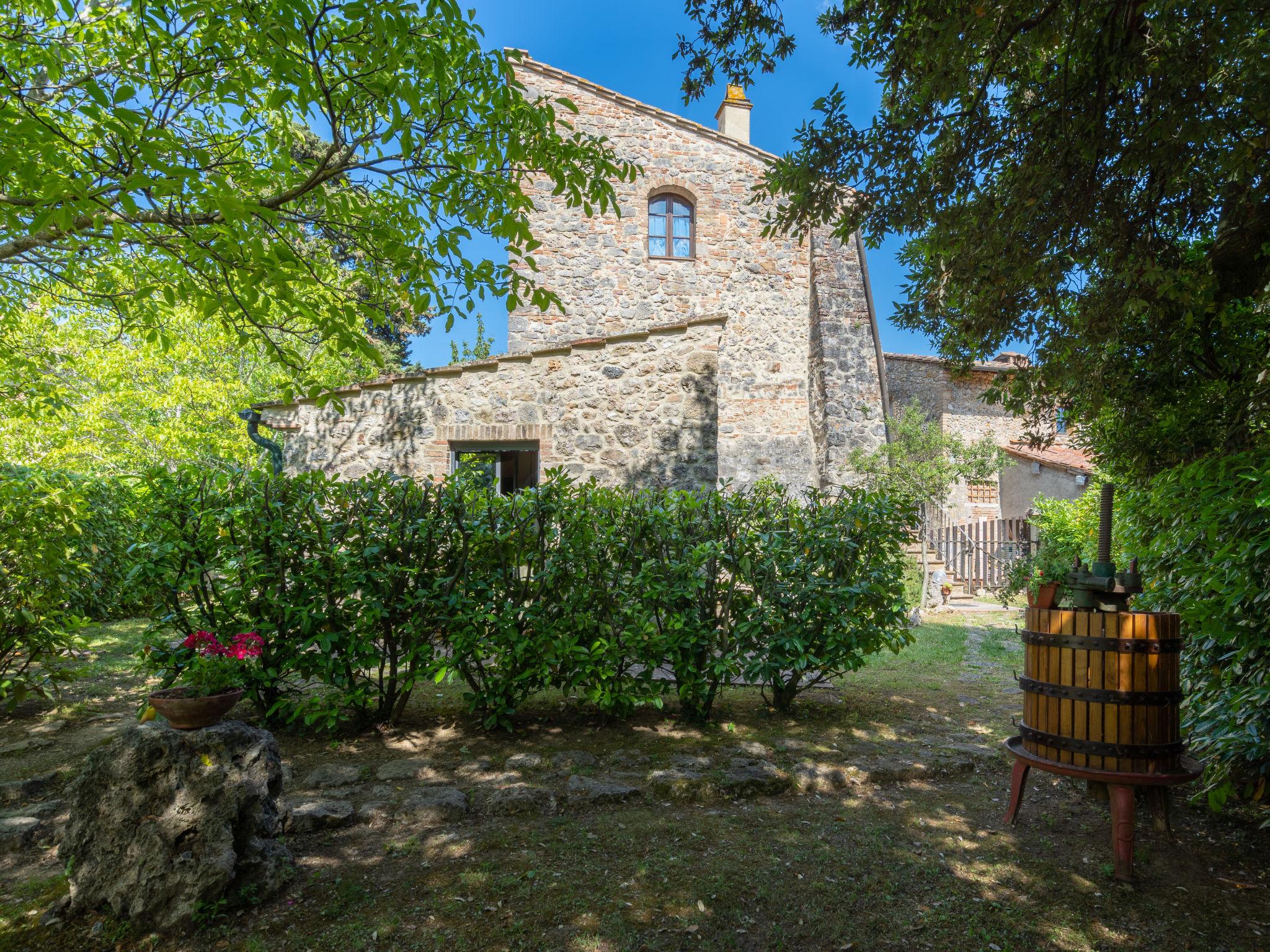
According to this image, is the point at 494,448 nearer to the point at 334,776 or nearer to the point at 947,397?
the point at 334,776

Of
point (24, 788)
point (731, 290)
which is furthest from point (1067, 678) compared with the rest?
point (731, 290)

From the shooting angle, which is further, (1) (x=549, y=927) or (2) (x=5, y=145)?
(2) (x=5, y=145)

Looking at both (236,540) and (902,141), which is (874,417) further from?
(236,540)

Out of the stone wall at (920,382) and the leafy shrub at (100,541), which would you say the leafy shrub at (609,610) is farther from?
the stone wall at (920,382)

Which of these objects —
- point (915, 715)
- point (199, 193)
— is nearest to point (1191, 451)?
point (915, 715)

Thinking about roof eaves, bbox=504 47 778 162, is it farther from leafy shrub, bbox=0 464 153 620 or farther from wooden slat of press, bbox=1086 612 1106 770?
wooden slat of press, bbox=1086 612 1106 770

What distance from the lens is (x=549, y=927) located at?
2627mm

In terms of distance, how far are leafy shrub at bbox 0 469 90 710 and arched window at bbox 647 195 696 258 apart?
1008cm

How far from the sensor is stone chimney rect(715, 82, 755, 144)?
14.6m

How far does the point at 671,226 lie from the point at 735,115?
3.38 metres

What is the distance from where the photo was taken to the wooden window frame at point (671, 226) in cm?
1303

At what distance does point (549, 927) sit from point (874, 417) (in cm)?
1091

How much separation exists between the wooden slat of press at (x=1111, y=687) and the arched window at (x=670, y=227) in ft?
36.2

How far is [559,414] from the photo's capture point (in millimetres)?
8609
